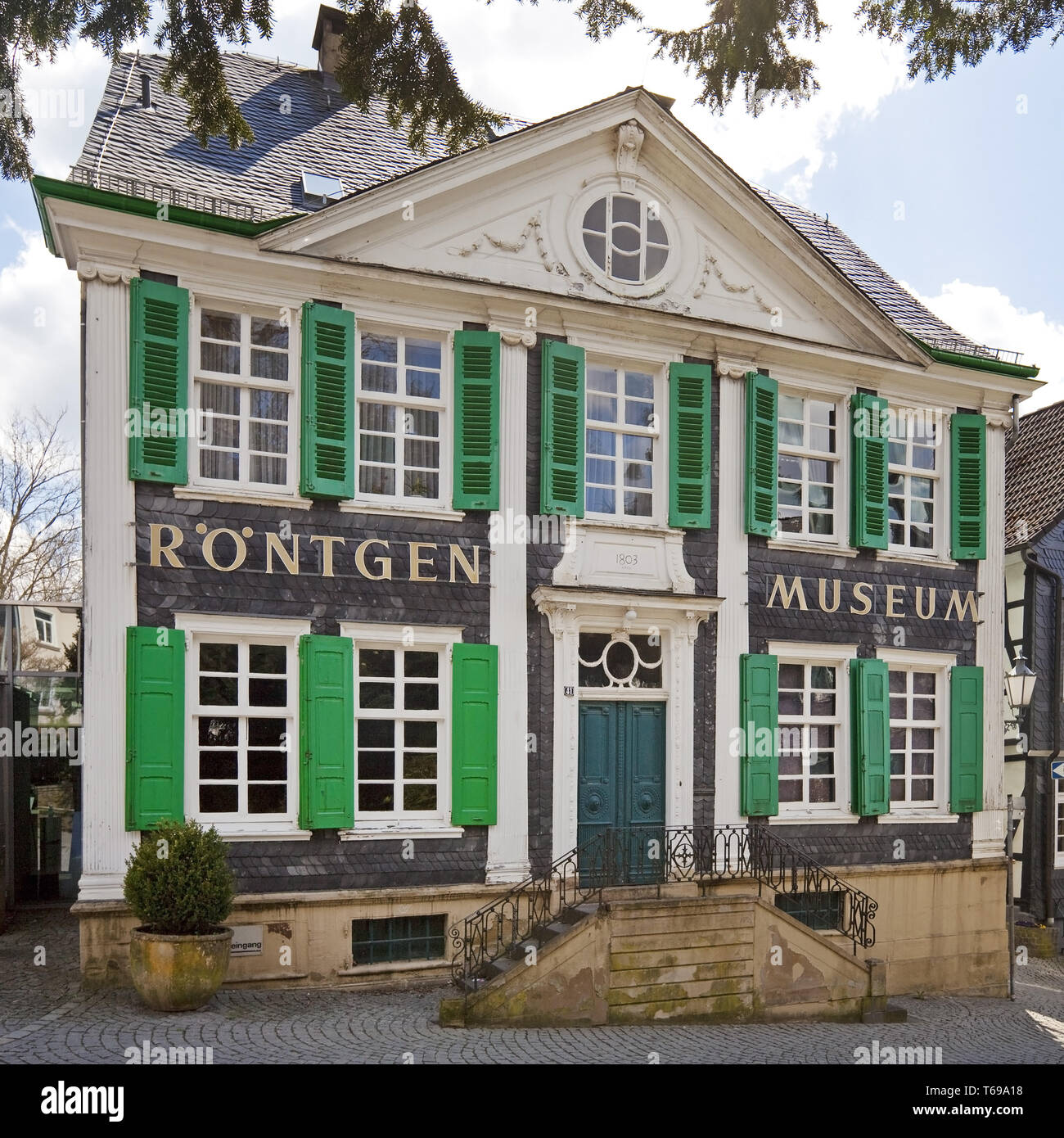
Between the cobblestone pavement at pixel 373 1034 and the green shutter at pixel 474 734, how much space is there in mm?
1810

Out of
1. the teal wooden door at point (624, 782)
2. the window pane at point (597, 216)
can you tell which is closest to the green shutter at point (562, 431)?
the window pane at point (597, 216)

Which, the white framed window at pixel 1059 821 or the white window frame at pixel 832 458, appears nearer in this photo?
the white window frame at pixel 832 458

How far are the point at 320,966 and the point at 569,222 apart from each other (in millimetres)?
8235

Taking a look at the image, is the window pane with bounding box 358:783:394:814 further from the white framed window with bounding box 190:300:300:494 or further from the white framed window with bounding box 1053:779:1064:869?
the white framed window with bounding box 1053:779:1064:869

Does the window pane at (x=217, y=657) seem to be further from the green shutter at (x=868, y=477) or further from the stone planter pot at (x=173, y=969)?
the green shutter at (x=868, y=477)

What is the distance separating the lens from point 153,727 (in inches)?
432

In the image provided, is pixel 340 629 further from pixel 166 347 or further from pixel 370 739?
pixel 166 347

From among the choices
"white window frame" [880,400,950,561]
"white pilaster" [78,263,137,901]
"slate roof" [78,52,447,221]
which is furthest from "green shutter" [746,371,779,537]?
"white pilaster" [78,263,137,901]

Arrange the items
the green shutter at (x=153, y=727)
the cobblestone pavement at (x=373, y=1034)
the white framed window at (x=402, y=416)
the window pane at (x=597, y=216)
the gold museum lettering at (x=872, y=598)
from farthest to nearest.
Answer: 1. the gold museum lettering at (x=872, y=598)
2. the window pane at (x=597, y=216)
3. the white framed window at (x=402, y=416)
4. the green shutter at (x=153, y=727)
5. the cobblestone pavement at (x=373, y=1034)

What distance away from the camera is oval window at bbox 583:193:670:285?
1338 cm

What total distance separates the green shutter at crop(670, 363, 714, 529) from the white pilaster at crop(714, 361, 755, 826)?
12.7 inches

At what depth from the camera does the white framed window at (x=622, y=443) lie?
1327 cm

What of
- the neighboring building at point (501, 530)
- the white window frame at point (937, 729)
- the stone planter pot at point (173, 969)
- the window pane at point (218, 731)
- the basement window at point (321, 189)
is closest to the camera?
the stone planter pot at point (173, 969)

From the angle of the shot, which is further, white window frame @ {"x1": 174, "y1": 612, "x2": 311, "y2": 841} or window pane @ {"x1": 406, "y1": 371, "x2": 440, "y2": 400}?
window pane @ {"x1": 406, "y1": 371, "x2": 440, "y2": 400}
